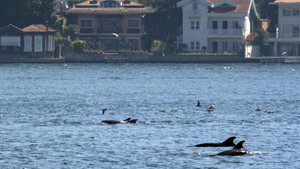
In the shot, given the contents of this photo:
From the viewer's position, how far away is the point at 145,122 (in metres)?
57.8

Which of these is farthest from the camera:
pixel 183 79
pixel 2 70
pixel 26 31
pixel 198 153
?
pixel 26 31

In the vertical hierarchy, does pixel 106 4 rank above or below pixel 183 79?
above

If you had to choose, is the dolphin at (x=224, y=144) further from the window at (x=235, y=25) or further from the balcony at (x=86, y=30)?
the balcony at (x=86, y=30)

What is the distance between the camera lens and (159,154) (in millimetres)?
41625

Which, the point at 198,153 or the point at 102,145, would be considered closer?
the point at 198,153

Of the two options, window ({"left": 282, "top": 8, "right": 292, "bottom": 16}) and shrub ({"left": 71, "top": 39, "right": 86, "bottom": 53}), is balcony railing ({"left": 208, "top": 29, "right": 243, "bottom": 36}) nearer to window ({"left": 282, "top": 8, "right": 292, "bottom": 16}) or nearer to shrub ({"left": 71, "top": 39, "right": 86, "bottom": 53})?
window ({"left": 282, "top": 8, "right": 292, "bottom": 16})

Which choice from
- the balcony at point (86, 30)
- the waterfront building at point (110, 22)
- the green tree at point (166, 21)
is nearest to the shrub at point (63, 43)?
the waterfront building at point (110, 22)

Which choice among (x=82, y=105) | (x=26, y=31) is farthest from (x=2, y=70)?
(x=82, y=105)

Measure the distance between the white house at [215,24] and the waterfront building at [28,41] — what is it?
1045 inches

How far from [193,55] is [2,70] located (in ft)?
118

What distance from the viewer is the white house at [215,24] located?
164 meters

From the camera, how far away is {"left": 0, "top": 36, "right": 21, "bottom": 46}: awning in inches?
6516

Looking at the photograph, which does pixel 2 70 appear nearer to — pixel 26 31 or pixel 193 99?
pixel 26 31

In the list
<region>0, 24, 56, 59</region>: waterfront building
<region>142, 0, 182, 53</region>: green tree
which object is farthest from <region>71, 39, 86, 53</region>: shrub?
<region>142, 0, 182, 53</region>: green tree
